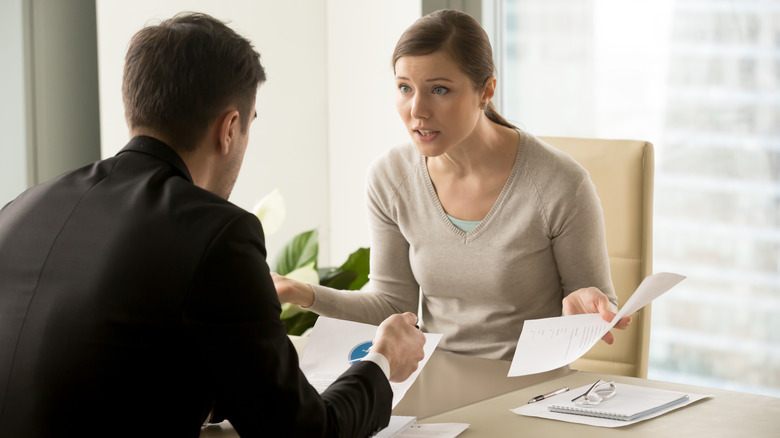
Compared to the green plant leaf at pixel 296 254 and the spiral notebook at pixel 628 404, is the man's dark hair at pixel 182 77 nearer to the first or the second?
the spiral notebook at pixel 628 404

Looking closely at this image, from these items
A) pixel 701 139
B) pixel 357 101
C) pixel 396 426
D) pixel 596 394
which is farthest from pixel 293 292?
pixel 357 101

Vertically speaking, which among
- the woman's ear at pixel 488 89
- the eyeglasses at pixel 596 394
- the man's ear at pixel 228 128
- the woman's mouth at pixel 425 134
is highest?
the woman's ear at pixel 488 89

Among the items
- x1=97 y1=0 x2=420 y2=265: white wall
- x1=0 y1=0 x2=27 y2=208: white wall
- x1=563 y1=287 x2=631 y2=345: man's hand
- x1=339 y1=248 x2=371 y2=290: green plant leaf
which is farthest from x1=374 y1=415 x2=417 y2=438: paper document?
x1=97 y1=0 x2=420 y2=265: white wall

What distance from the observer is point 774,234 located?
2.86 metres

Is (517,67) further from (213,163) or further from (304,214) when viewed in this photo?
(213,163)

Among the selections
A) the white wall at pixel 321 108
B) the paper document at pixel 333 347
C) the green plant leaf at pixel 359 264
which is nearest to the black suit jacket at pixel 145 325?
the paper document at pixel 333 347

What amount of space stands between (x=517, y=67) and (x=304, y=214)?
1111 millimetres

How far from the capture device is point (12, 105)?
279 centimetres

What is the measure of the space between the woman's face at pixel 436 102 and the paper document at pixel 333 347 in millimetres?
517

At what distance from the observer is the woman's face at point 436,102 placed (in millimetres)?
1932

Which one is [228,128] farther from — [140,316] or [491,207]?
[491,207]

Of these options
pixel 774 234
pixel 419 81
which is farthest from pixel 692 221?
pixel 419 81

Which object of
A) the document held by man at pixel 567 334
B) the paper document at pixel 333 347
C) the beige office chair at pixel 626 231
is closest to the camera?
the document held by man at pixel 567 334

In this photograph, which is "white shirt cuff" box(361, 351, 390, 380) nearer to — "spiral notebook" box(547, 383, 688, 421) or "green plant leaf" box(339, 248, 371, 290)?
"spiral notebook" box(547, 383, 688, 421)
